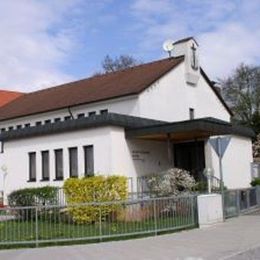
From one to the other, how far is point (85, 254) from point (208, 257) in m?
2.92

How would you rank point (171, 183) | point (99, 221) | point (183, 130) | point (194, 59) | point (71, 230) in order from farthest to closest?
point (194, 59) < point (183, 130) < point (171, 183) < point (71, 230) < point (99, 221)

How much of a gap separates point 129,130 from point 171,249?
1206cm

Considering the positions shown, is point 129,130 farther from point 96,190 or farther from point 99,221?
point 99,221

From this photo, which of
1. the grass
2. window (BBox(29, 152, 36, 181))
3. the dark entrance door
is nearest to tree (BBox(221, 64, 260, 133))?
the dark entrance door

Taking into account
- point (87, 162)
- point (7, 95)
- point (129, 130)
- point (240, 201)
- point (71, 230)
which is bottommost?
point (71, 230)

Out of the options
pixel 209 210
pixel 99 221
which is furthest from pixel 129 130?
pixel 99 221

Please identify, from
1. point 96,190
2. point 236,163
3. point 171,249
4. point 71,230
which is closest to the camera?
point 171,249

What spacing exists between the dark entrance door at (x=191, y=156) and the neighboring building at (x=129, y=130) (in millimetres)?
50

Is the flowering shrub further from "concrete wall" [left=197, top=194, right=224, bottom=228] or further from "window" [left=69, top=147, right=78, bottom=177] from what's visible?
"window" [left=69, top=147, right=78, bottom=177]

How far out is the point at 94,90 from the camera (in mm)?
34062

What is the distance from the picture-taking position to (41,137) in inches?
1096

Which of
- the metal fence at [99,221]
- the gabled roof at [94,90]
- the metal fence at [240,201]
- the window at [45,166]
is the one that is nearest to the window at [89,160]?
the window at [45,166]

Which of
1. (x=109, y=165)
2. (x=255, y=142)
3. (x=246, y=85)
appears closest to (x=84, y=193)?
(x=109, y=165)

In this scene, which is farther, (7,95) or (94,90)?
(7,95)
